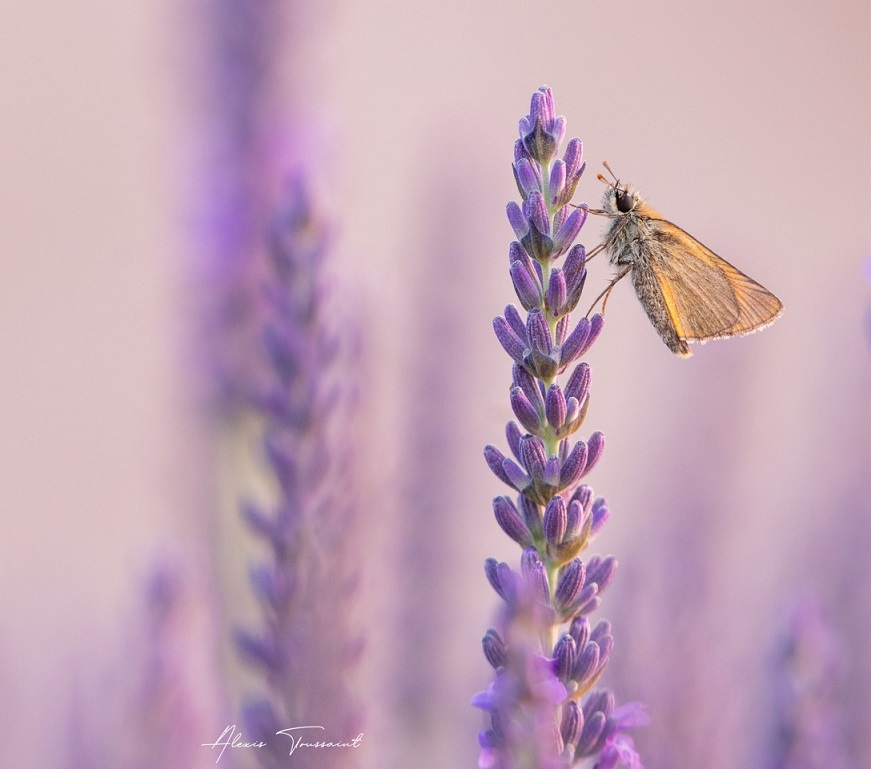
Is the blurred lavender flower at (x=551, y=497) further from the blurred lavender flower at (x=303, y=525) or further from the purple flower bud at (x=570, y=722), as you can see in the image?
the blurred lavender flower at (x=303, y=525)

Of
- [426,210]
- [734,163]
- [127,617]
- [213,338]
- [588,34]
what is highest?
[588,34]

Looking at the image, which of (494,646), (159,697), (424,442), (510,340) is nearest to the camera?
(494,646)

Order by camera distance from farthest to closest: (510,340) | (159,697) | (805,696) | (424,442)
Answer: (424,442)
(159,697)
(805,696)
(510,340)

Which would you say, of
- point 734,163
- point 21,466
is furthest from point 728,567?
point 734,163

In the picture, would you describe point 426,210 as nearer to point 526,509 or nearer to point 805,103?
point 526,509

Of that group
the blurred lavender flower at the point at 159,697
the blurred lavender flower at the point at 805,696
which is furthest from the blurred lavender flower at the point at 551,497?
the blurred lavender flower at the point at 159,697

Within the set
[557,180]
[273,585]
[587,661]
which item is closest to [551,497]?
[587,661]

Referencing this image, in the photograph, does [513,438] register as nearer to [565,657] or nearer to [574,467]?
[574,467]
